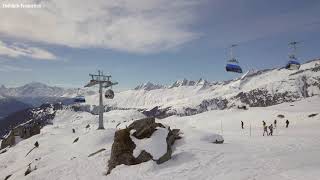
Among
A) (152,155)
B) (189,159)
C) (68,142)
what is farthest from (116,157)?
(68,142)

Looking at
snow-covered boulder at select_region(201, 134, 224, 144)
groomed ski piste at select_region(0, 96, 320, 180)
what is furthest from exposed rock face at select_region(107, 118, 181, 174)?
snow-covered boulder at select_region(201, 134, 224, 144)

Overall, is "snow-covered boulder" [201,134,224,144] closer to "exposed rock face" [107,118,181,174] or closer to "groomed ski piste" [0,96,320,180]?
"groomed ski piste" [0,96,320,180]

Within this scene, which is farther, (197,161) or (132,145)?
(132,145)

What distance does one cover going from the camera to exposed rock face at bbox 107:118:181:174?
36875 millimetres

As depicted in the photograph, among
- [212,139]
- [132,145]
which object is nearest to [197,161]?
[132,145]

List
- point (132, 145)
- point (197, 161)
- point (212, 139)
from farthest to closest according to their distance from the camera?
point (212, 139), point (132, 145), point (197, 161)

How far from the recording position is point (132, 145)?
38781mm

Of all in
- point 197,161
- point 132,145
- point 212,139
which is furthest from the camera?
point 212,139

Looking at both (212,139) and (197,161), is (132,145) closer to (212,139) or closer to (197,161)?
(197,161)

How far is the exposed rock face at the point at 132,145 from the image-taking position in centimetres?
3688

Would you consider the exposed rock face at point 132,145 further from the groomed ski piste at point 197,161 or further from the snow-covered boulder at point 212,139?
the snow-covered boulder at point 212,139

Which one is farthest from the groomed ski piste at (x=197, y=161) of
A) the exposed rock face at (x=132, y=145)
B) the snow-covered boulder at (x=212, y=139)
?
the exposed rock face at (x=132, y=145)

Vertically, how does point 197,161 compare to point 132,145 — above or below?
below

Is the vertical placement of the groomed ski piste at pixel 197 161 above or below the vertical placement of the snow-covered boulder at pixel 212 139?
below
